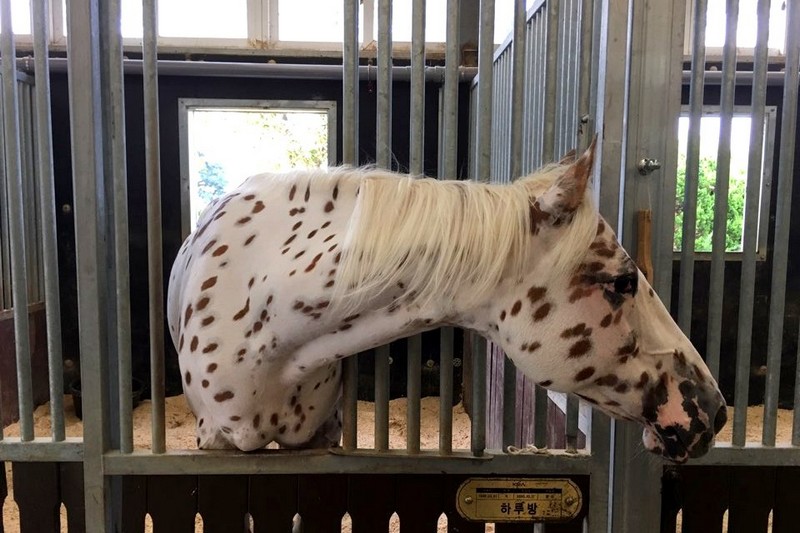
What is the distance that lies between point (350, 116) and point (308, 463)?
0.56 metres

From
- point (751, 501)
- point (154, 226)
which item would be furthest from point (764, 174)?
point (154, 226)

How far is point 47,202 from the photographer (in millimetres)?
919

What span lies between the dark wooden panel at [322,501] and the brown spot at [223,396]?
7.6 inches

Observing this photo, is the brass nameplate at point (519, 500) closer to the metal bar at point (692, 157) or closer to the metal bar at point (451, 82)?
the metal bar at point (692, 157)

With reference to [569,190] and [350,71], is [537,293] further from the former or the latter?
[350,71]

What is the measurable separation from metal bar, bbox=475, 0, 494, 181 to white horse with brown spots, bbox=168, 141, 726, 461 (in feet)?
0.42

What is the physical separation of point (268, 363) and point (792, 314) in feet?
10.6

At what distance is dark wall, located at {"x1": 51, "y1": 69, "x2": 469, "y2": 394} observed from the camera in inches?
115

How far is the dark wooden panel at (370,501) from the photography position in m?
0.96

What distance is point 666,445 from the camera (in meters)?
0.80

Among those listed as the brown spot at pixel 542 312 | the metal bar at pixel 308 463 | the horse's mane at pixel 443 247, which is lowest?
the metal bar at pixel 308 463

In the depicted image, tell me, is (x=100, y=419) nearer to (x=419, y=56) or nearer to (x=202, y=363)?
(x=202, y=363)

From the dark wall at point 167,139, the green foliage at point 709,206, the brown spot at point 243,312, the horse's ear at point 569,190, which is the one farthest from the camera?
the green foliage at point 709,206

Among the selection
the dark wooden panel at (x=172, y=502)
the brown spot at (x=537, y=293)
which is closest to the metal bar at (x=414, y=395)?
the brown spot at (x=537, y=293)
